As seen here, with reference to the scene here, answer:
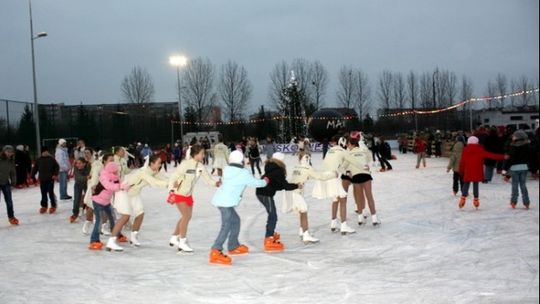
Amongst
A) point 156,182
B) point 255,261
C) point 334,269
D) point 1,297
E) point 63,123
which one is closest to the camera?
point 1,297

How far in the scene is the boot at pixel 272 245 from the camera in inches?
321

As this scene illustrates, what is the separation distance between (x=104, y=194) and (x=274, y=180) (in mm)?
2610

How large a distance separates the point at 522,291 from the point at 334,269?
213 cm

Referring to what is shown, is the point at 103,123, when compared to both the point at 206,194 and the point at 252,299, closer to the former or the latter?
the point at 206,194

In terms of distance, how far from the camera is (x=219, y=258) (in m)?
7.35

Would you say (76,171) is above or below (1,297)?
above

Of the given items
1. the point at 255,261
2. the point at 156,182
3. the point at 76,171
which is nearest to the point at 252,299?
the point at 255,261

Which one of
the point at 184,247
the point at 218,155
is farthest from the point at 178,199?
the point at 218,155

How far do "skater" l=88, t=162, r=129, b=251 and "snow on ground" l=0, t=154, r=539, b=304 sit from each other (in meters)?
0.22

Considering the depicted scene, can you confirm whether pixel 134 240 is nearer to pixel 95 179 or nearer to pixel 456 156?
pixel 95 179

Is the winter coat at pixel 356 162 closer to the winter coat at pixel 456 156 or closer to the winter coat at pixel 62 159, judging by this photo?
the winter coat at pixel 456 156

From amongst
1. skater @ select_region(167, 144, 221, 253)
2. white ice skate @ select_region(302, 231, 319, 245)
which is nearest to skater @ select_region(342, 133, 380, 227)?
white ice skate @ select_region(302, 231, 319, 245)

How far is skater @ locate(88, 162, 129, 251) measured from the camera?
28.0ft

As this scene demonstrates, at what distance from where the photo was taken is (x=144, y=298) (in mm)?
5910
